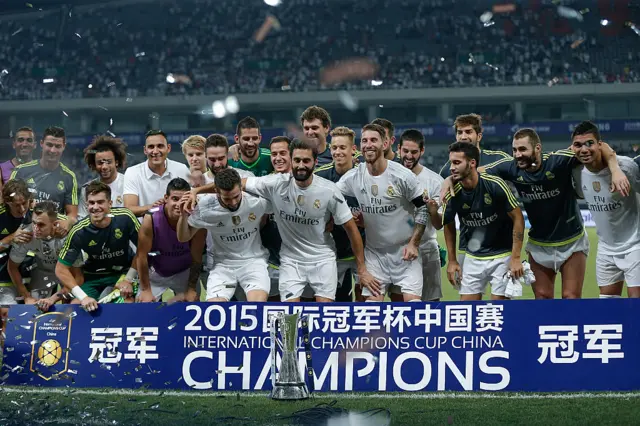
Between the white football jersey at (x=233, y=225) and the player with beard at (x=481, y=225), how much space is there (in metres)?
1.45

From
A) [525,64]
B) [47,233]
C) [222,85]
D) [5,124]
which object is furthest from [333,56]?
[47,233]

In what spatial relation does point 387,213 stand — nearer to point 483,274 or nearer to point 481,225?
point 481,225

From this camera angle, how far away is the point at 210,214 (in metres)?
6.23

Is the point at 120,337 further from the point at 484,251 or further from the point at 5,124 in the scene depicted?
the point at 5,124

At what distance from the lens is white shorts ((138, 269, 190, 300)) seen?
22.1 feet

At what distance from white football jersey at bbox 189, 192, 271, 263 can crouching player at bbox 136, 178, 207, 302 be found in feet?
0.46

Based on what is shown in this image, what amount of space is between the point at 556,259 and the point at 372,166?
64.7 inches

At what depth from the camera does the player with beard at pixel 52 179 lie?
7504 mm

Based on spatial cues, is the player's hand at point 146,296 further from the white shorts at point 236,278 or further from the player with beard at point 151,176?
the player with beard at point 151,176

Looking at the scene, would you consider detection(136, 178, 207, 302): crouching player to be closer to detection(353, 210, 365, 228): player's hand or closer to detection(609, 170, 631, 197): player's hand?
detection(353, 210, 365, 228): player's hand

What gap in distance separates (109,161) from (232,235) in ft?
5.15

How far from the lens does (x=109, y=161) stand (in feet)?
23.8

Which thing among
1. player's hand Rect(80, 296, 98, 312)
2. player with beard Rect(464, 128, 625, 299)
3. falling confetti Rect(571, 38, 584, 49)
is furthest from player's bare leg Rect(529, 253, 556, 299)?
falling confetti Rect(571, 38, 584, 49)

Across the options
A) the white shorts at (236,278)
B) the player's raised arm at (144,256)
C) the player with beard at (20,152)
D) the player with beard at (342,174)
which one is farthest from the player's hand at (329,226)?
the player with beard at (20,152)
